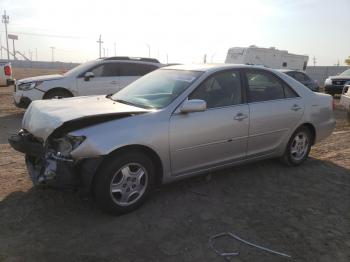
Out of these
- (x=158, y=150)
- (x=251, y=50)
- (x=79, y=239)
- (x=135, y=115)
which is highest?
(x=251, y=50)

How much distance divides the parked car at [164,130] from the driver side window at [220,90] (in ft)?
0.04

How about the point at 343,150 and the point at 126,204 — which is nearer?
the point at 126,204

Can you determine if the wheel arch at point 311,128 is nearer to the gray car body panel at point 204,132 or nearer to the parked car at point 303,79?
the gray car body panel at point 204,132

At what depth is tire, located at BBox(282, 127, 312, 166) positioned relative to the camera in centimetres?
582

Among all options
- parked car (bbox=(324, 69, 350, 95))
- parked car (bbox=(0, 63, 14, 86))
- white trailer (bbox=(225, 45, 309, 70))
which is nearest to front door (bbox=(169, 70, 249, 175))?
parked car (bbox=(0, 63, 14, 86))

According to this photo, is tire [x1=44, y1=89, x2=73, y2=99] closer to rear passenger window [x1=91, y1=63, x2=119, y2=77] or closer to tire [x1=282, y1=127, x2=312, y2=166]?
rear passenger window [x1=91, y1=63, x2=119, y2=77]

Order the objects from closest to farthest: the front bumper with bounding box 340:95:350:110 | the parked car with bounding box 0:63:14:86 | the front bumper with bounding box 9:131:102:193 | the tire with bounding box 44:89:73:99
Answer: the front bumper with bounding box 9:131:102:193 < the tire with bounding box 44:89:73:99 < the front bumper with bounding box 340:95:350:110 < the parked car with bounding box 0:63:14:86

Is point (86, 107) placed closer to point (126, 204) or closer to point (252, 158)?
point (126, 204)

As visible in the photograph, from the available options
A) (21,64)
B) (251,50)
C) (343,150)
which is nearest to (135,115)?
(343,150)

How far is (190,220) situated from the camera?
4.04 meters

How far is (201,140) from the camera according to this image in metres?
4.57

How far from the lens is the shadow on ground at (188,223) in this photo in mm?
3420

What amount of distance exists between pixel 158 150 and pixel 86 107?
3.36ft

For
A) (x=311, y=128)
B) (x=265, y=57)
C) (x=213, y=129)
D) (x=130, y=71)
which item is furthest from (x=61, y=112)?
(x=265, y=57)
